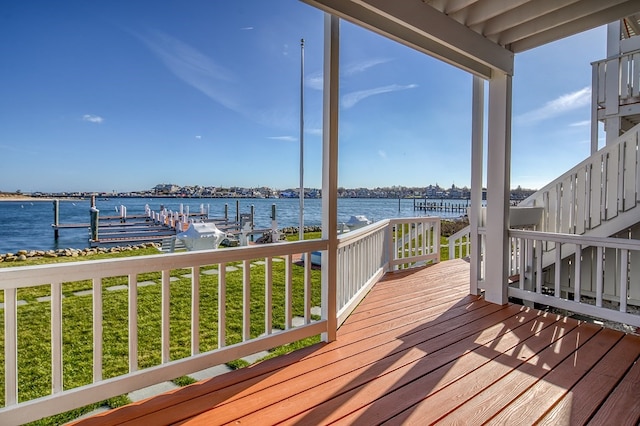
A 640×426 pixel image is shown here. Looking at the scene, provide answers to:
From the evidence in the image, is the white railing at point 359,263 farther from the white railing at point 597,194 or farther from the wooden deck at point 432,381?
the white railing at point 597,194

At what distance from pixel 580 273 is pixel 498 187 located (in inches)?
48.5

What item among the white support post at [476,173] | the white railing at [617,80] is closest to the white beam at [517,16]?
the white support post at [476,173]

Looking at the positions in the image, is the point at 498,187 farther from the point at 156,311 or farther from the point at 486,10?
the point at 156,311

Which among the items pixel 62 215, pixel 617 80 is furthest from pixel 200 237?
pixel 62 215

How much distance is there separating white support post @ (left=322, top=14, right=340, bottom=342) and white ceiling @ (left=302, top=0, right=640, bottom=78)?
21 cm

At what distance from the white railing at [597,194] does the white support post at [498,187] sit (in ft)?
3.69

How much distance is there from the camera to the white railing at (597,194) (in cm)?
376

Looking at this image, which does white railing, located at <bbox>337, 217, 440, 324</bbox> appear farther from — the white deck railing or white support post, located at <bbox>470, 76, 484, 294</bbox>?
white support post, located at <bbox>470, 76, 484, 294</bbox>

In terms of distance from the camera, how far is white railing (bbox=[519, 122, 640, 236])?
3764 mm

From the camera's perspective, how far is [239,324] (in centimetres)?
362

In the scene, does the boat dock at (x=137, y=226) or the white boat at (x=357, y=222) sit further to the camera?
the boat dock at (x=137, y=226)

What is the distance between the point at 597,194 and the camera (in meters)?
3.99

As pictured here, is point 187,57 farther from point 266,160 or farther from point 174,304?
point 174,304

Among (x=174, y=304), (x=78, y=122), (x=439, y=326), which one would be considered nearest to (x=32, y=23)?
(x=78, y=122)
